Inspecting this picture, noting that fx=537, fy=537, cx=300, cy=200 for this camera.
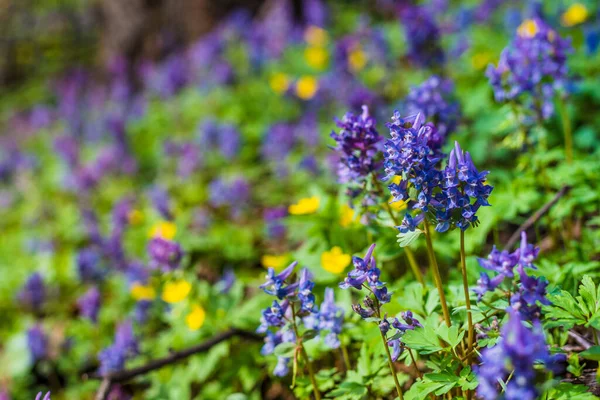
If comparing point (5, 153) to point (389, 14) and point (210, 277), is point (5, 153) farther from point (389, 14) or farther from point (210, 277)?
point (389, 14)

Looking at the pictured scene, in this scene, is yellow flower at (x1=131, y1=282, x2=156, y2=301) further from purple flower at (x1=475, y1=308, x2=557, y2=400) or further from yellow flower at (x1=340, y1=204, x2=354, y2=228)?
purple flower at (x1=475, y1=308, x2=557, y2=400)

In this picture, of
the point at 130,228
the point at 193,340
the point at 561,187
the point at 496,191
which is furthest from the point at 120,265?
the point at 561,187

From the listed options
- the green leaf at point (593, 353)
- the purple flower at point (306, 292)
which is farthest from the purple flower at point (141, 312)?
the green leaf at point (593, 353)

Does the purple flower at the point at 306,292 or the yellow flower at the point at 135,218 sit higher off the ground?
the yellow flower at the point at 135,218

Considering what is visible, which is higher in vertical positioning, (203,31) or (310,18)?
(203,31)

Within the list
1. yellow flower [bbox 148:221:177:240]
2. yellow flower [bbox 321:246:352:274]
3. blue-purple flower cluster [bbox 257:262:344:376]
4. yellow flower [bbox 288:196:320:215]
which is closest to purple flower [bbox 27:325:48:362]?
yellow flower [bbox 148:221:177:240]

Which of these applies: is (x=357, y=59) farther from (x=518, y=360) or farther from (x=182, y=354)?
(x=518, y=360)

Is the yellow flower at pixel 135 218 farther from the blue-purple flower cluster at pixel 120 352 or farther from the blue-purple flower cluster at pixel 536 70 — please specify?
the blue-purple flower cluster at pixel 536 70
